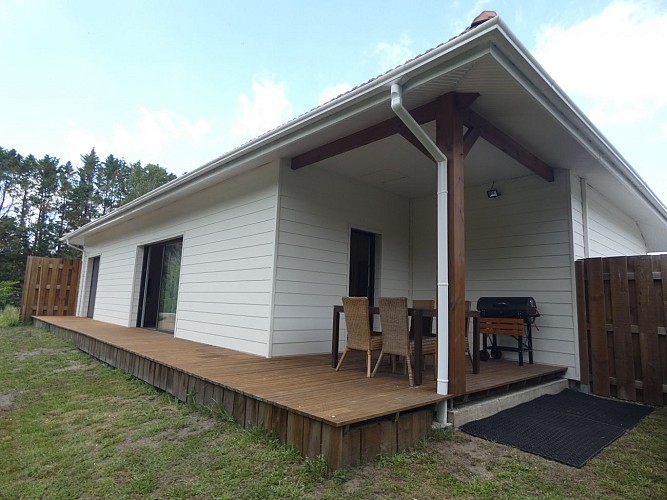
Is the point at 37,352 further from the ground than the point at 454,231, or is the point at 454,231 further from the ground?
the point at 454,231

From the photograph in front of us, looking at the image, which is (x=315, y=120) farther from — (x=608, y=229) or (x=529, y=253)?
(x=608, y=229)

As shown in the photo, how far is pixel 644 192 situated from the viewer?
18.1 ft

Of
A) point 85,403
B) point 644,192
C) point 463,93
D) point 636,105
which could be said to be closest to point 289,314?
point 85,403

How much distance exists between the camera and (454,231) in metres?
3.00

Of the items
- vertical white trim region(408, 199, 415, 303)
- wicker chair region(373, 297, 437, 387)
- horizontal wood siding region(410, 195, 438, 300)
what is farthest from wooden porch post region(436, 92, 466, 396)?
vertical white trim region(408, 199, 415, 303)

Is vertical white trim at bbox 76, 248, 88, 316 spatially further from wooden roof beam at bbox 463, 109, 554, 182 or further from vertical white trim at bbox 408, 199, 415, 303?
wooden roof beam at bbox 463, 109, 554, 182

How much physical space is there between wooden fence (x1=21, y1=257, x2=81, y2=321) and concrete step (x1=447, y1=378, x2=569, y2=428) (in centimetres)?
1161

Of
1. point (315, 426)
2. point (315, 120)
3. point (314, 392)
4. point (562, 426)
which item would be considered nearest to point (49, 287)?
point (315, 120)

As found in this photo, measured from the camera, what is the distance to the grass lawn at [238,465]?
205 centimetres

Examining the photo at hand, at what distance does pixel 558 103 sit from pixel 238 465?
3.62 m

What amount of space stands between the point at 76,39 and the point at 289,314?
9698 millimetres

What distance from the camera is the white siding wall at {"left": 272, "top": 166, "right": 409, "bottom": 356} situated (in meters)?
4.68

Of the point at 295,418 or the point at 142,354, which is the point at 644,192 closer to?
the point at 295,418

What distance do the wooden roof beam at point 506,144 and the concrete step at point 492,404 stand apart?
2367mm
